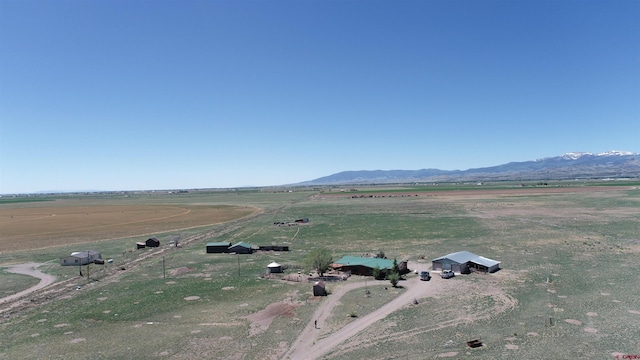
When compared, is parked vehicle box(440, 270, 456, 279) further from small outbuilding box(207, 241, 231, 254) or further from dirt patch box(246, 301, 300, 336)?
small outbuilding box(207, 241, 231, 254)

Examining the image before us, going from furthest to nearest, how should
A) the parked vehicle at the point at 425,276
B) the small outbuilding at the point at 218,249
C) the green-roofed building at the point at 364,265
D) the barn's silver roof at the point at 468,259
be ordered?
the small outbuilding at the point at 218,249
the barn's silver roof at the point at 468,259
the green-roofed building at the point at 364,265
the parked vehicle at the point at 425,276

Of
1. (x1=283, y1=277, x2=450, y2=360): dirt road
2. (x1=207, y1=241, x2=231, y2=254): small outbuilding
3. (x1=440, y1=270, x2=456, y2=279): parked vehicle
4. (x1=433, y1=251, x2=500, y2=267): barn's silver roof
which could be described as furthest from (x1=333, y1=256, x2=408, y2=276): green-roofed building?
(x1=207, y1=241, x2=231, y2=254): small outbuilding

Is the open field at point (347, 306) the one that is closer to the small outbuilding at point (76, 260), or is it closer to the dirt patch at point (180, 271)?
the dirt patch at point (180, 271)

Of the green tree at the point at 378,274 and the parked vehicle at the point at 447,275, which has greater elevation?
the green tree at the point at 378,274

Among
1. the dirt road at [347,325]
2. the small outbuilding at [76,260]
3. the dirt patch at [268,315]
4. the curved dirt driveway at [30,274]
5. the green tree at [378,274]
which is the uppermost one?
the small outbuilding at [76,260]

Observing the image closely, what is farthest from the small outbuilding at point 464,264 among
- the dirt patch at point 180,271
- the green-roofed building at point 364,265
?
the dirt patch at point 180,271

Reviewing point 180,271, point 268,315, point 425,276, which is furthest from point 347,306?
point 180,271

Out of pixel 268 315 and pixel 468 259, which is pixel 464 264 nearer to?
pixel 468 259
